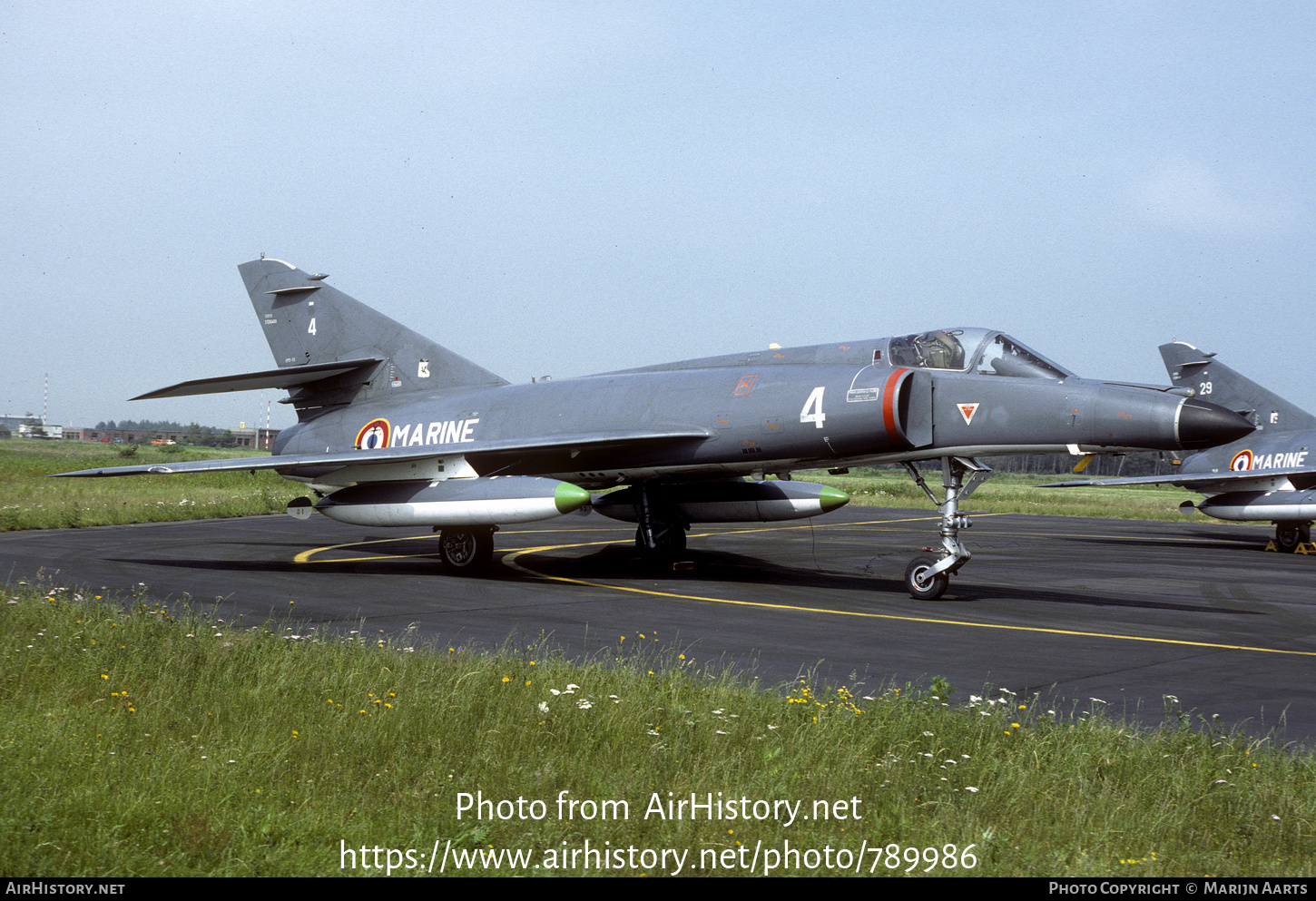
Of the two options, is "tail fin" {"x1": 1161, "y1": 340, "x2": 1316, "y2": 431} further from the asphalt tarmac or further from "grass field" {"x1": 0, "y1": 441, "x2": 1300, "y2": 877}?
"grass field" {"x1": 0, "y1": 441, "x2": 1300, "y2": 877}

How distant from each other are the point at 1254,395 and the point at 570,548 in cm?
1837

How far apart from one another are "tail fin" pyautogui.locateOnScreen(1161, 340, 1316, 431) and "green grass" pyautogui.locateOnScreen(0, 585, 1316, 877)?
21940 millimetres

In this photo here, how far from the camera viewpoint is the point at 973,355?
43.7ft

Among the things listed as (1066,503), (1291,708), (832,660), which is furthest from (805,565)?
(1066,503)

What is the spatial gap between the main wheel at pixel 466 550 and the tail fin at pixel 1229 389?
17.8 metres

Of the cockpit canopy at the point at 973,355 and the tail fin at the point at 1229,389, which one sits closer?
the cockpit canopy at the point at 973,355

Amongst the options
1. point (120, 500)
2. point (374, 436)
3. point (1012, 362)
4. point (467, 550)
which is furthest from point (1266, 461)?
point (120, 500)

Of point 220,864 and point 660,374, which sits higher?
point 660,374

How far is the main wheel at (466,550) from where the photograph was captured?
15664 mm

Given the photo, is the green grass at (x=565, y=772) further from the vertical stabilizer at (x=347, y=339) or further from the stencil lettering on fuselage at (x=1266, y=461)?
the stencil lettering on fuselage at (x=1266, y=461)

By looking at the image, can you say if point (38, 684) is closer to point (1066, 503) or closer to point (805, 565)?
point (805, 565)

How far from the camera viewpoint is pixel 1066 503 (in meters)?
50.0

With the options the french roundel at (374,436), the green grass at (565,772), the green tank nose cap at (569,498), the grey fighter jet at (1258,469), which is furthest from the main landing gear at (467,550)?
the grey fighter jet at (1258,469)

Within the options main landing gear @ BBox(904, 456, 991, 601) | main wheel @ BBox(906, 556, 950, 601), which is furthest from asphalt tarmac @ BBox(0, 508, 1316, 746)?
main landing gear @ BBox(904, 456, 991, 601)
